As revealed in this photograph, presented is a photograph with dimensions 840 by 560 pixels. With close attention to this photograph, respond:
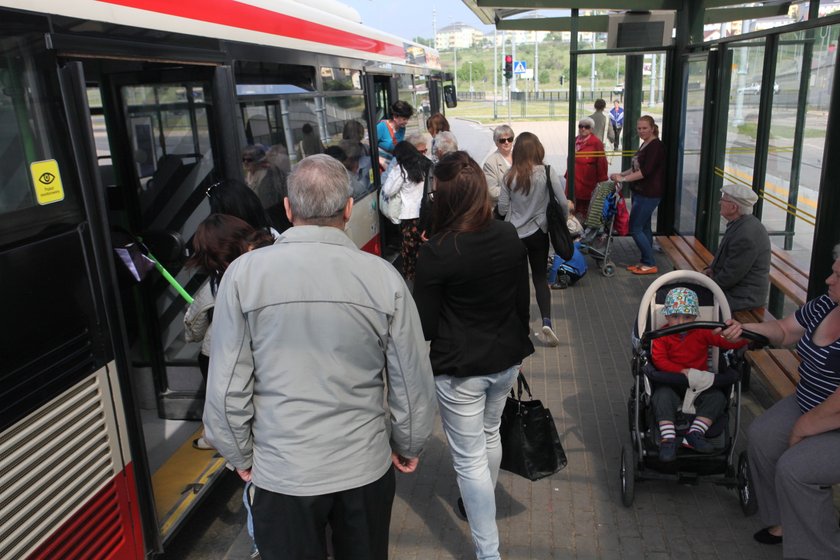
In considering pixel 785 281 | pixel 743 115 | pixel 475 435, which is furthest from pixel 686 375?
pixel 743 115

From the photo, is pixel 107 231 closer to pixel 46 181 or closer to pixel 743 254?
pixel 46 181

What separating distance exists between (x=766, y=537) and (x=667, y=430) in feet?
2.16

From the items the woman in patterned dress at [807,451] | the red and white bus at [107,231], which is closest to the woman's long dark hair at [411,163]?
the red and white bus at [107,231]

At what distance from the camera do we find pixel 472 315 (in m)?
3.16

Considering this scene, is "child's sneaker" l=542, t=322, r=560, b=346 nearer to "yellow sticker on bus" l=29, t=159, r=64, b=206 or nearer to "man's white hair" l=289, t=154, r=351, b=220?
"man's white hair" l=289, t=154, r=351, b=220

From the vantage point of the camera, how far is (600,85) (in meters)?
11.6

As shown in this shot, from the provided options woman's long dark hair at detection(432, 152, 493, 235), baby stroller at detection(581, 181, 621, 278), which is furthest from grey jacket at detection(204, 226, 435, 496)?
baby stroller at detection(581, 181, 621, 278)

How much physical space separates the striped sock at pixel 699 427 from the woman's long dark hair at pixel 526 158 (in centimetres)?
268

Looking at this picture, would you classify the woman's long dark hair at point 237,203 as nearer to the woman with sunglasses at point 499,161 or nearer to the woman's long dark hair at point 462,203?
the woman's long dark hair at point 462,203

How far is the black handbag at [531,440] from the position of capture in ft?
11.9

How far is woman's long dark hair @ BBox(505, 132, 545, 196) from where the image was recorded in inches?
237

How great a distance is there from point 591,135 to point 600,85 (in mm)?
2137

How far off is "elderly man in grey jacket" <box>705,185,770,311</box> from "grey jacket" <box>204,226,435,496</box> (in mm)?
→ 3522

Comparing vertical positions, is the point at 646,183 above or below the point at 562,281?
above
